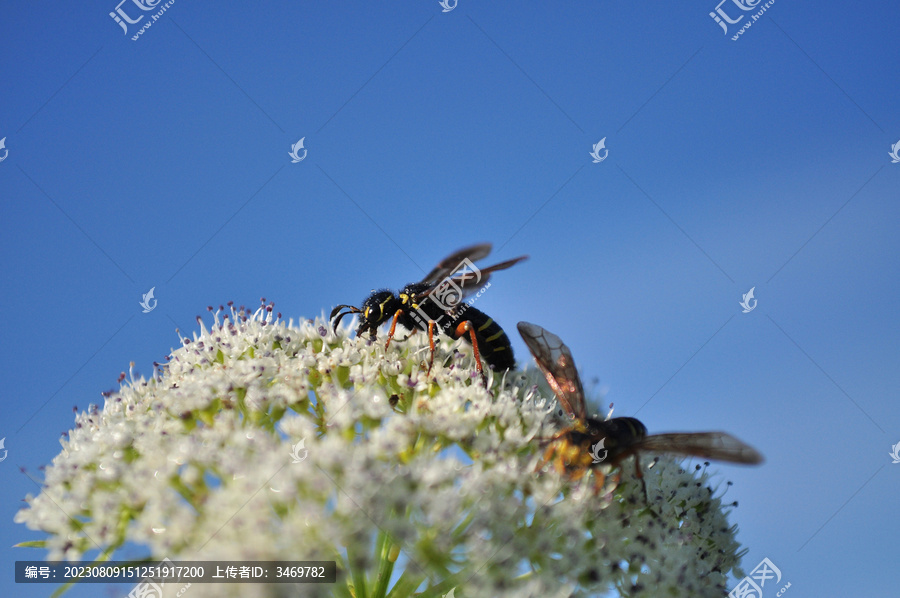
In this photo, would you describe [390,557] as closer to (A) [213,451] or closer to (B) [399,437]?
(B) [399,437]

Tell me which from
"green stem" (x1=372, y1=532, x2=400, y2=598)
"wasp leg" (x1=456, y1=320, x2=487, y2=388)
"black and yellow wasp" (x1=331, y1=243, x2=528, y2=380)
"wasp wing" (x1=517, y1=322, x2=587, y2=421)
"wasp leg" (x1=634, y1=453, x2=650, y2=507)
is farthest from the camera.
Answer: "black and yellow wasp" (x1=331, y1=243, x2=528, y2=380)

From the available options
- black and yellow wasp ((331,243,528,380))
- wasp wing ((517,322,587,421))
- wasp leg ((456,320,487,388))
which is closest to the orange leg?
wasp wing ((517,322,587,421))

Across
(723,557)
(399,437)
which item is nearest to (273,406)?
(399,437)

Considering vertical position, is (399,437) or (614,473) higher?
(399,437)

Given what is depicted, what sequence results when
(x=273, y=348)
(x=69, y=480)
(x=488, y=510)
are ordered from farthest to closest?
(x=273, y=348), (x=69, y=480), (x=488, y=510)

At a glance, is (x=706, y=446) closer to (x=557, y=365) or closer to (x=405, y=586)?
(x=557, y=365)

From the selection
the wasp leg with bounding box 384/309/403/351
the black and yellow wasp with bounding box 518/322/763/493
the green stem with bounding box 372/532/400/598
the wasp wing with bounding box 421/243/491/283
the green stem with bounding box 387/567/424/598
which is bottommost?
the green stem with bounding box 387/567/424/598

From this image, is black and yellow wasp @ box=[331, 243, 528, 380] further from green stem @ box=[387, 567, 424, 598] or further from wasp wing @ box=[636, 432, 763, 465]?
green stem @ box=[387, 567, 424, 598]
